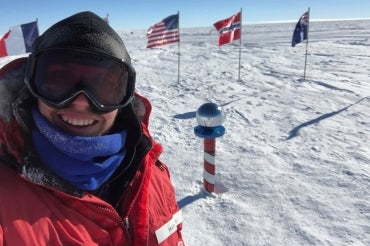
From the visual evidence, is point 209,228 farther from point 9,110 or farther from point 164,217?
point 9,110

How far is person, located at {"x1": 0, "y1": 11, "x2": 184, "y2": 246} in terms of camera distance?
110cm

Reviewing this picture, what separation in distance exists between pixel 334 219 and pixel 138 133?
261 cm

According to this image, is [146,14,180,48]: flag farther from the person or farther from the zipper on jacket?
the zipper on jacket

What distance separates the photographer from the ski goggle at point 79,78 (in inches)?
49.3

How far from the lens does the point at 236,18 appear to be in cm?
946

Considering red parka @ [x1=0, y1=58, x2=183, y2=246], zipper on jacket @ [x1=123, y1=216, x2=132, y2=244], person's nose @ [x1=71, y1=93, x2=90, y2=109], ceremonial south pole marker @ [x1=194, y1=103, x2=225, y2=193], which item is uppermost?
person's nose @ [x1=71, y1=93, x2=90, y2=109]

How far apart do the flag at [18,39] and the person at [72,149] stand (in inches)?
351

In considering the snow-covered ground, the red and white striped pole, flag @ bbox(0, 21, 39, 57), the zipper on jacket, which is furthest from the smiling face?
flag @ bbox(0, 21, 39, 57)

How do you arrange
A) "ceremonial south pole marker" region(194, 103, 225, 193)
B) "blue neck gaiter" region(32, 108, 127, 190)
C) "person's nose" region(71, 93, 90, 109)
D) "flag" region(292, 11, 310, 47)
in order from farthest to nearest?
"flag" region(292, 11, 310, 47)
"ceremonial south pole marker" region(194, 103, 225, 193)
"person's nose" region(71, 93, 90, 109)
"blue neck gaiter" region(32, 108, 127, 190)

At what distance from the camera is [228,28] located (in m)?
9.38

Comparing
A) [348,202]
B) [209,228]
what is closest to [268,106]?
[348,202]

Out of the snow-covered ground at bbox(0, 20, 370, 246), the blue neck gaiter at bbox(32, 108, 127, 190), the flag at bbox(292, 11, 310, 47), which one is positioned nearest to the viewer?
the blue neck gaiter at bbox(32, 108, 127, 190)

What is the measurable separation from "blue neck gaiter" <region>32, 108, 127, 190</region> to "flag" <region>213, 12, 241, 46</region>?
27.3 ft

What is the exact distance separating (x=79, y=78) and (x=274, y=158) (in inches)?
151
